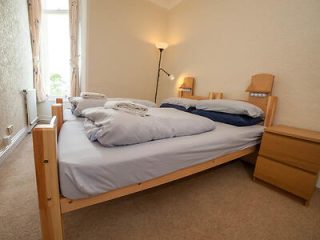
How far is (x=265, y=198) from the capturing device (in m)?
1.50

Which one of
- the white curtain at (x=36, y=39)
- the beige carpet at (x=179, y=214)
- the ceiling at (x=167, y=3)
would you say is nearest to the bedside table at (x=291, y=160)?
the beige carpet at (x=179, y=214)

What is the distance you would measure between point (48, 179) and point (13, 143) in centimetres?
188

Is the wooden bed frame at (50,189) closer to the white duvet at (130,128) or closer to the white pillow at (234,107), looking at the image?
the white duvet at (130,128)

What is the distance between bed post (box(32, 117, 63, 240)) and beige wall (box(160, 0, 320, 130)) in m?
2.15

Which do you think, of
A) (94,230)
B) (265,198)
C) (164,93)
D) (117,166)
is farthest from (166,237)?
(164,93)

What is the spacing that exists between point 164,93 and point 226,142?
2466mm

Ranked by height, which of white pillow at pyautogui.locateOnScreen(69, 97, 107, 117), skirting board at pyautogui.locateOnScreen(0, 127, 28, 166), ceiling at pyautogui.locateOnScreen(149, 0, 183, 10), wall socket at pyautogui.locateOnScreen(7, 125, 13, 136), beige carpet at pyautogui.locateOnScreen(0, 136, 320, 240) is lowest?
beige carpet at pyautogui.locateOnScreen(0, 136, 320, 240)

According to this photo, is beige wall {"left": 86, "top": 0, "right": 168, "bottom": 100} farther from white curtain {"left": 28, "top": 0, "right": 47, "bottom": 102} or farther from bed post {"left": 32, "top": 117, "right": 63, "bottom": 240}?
bed post {"left": 32, "top": 117, "right": 63, "bottom": 240}

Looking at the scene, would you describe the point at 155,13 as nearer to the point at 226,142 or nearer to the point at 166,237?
the point at 226,142

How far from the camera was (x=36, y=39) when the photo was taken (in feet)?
9.59

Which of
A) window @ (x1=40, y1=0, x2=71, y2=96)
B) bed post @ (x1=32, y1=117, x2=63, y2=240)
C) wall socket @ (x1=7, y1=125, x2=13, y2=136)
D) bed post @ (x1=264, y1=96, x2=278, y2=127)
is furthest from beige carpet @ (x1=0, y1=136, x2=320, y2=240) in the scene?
window @ (x1=40, y1=0, x2=71, y2=96)

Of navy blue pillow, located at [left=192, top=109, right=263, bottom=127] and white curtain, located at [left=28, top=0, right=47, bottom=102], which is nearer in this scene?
navy blue pillow, located at [left=192, top=109, right=263, bottom=127]

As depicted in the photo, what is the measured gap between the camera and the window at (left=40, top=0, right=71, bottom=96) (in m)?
3.16

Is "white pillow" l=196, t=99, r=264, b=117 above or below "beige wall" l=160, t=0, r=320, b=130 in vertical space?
below
